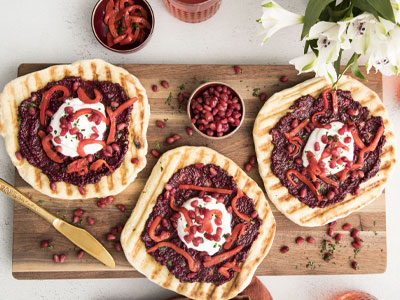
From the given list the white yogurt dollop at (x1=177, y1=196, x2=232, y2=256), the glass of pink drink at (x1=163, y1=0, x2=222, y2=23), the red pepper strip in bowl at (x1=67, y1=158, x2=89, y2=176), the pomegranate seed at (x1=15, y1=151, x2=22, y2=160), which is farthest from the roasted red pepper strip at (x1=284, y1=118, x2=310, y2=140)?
the pomegranate seed at (x1=15, y1=151, x2=22, y2=160)

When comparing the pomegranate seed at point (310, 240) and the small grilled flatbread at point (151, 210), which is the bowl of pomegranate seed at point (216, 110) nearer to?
the small grilled flatbread at point (151, 210)

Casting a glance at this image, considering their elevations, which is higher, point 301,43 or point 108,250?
point 301,43

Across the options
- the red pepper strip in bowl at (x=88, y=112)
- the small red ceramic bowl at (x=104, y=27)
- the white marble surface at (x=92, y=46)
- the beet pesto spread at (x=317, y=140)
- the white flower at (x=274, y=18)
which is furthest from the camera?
the white marble surface at (x=92, y=46)

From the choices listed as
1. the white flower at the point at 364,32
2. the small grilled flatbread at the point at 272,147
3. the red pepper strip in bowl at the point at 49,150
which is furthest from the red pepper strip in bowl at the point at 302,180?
the red pepper strip in bowl at the point at 49,150

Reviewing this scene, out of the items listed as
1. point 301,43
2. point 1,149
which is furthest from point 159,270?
point 301,43

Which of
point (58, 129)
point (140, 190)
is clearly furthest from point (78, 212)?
point (58, 129)

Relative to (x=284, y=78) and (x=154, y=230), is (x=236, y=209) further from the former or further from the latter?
(x=284, y=78)

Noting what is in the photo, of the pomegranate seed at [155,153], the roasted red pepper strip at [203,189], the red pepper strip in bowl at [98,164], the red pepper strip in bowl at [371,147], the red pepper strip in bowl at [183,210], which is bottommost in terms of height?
the red pepper strip in bowl at [183,210]

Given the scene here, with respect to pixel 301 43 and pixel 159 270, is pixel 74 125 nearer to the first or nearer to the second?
pixel 159 270
